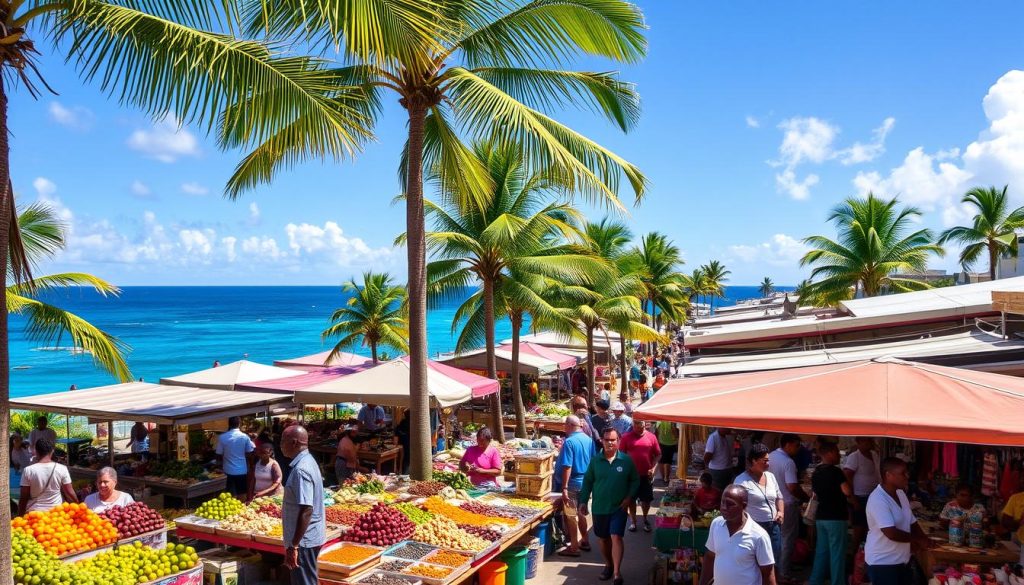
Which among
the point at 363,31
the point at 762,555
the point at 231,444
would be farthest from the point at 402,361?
the point at 762,555

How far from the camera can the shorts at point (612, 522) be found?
25.7ft

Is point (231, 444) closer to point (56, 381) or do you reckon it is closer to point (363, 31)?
point (363, 31)

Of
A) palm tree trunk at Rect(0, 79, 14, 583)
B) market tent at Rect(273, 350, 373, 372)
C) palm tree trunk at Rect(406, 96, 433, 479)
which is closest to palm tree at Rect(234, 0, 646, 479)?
palm tree trunk at Rect(406, 96, 433, 479)

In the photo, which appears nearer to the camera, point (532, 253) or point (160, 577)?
point (160, 577)

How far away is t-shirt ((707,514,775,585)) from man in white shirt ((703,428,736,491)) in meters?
5.04

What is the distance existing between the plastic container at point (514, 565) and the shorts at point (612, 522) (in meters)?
0.94

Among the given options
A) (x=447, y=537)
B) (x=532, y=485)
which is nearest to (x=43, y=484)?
(x=447, y=537)

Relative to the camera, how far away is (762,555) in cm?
479

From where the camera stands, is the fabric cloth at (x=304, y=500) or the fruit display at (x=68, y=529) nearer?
the fabric cloth at (x=304, y=500)

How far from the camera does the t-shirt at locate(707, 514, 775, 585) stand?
4797 mm

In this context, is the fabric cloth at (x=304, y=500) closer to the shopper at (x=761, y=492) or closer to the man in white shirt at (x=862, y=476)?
the shopper at (x=761, y=492)

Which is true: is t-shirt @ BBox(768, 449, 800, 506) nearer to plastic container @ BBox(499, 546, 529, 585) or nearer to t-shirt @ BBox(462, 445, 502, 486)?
plastic container @ BBox(499, 546, 529, 585)

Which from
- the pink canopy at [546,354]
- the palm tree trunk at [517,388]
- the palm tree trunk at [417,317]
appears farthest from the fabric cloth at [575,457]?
the pink canopy at [546,354]

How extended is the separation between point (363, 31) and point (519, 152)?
3.72 m
